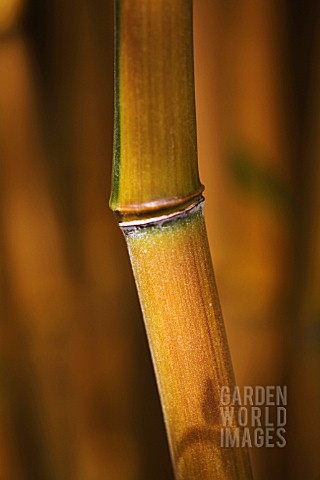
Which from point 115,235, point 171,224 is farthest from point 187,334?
point 115,235

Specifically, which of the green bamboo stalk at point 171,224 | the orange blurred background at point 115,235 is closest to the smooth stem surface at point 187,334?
the green bamboo stalk at point 171,224

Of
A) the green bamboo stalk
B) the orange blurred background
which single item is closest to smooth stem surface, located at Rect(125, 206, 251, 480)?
the green bamboo stalk

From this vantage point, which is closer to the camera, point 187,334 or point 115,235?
point 187,334

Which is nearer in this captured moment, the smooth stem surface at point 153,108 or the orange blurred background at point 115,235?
the smooth stem surface at point 153,108

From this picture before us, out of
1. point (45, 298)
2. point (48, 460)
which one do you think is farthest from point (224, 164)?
point (48, 460)

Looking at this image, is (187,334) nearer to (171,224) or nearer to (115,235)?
(171,224)

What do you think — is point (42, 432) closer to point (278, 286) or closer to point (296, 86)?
point (278, 286)

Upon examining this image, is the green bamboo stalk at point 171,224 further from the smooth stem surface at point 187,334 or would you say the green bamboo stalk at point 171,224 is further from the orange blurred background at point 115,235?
the orange blurred background at point 115,235
